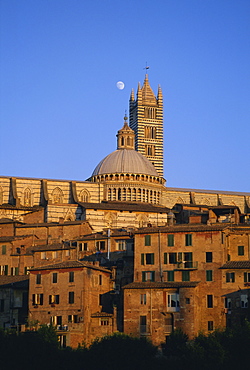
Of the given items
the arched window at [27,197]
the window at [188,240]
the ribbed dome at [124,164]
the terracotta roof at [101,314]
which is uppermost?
the ribbed dome at [124,164]

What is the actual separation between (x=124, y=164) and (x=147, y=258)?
45334 millimetres

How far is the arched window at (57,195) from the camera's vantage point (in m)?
100

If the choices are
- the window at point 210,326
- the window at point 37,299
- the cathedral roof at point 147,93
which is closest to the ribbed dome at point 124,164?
the cathedral roof at point 147,93

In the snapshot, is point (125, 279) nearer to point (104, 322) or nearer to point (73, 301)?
point (104, 322)

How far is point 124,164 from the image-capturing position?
105312mm

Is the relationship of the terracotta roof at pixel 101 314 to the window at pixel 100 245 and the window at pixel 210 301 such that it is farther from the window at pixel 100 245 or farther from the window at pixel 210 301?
the window at pixel 100 245

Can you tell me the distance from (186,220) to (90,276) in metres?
33.0

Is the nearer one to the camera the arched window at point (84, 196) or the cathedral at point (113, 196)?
the cathedral at point (113, 196)

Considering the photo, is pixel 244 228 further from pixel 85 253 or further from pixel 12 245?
pixel 12 245

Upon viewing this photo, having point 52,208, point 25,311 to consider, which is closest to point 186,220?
point 52,208

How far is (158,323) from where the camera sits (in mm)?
56688

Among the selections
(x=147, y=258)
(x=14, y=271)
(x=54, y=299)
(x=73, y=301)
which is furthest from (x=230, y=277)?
(x=14, y=271)

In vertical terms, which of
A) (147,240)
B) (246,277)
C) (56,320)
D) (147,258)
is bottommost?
(56,320)

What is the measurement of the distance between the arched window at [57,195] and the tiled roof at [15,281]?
1314 inches
